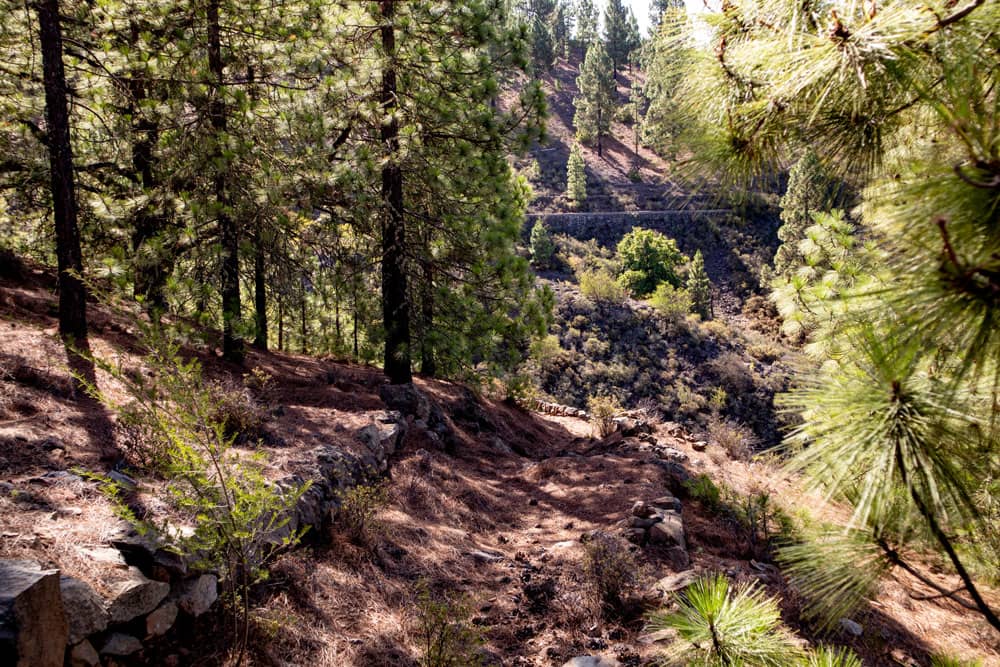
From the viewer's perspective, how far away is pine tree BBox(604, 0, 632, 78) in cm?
5666

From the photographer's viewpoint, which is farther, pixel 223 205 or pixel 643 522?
pixel 223 205

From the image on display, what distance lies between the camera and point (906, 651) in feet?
13.9

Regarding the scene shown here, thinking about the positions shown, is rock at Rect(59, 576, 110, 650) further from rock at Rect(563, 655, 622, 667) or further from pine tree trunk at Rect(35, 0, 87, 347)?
pine tree trunk at Rect(35, 0, 87, 347)

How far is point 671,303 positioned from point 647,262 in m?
7.27

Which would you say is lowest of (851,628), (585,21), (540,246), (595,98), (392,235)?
(851,628)

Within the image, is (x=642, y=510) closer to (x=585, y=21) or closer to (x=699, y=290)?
(x=699, y=290)

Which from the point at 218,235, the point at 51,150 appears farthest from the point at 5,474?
the point at 218,235

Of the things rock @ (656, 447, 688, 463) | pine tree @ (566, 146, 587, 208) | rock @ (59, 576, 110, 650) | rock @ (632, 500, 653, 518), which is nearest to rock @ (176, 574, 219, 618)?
rock @ (59, 576, 110, 650)

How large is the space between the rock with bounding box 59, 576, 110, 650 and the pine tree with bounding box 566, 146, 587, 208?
4573 cm

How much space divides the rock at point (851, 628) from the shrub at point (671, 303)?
28.4 m

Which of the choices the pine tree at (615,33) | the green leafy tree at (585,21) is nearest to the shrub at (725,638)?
the pine tree at (615,33)

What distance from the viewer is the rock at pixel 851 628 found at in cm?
421

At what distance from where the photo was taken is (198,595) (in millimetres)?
3000

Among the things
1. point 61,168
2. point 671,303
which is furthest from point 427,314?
point 671,303
